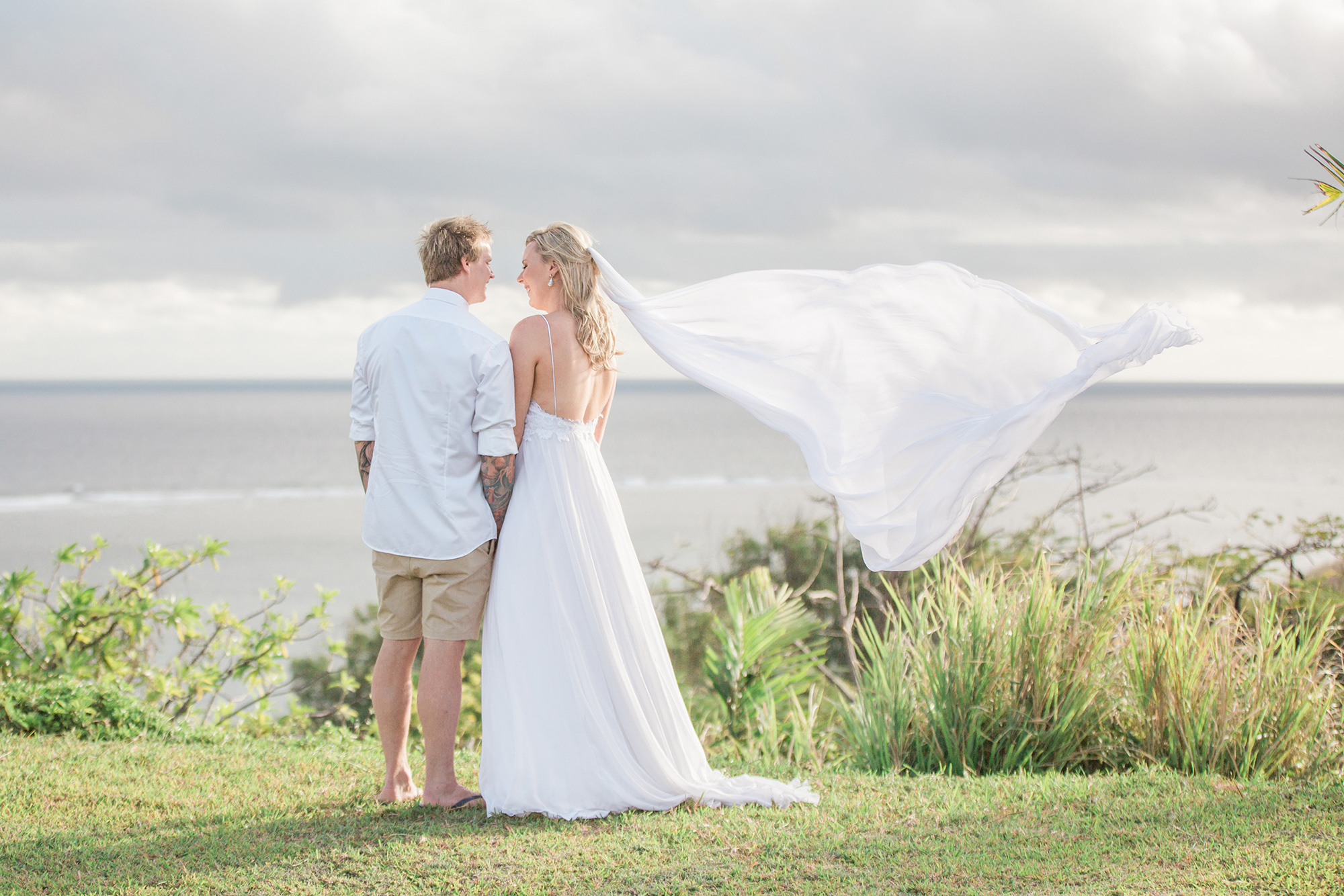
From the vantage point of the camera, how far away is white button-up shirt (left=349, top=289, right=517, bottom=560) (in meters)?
3.66

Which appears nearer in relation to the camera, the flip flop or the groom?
the groom

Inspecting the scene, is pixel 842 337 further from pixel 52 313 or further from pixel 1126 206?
pixel 52 313

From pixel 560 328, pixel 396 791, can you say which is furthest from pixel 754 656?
pixel 560 328

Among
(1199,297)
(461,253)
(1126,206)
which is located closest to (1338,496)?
(1199,297)

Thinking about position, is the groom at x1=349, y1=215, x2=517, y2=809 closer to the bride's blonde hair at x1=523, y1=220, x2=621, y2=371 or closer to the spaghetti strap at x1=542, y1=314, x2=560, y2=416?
the spaghetti strap at x1=542, y1=314, x2=560, y2=416

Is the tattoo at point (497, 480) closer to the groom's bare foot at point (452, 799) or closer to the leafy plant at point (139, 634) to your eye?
the groom's bare foot at point (452, 799)

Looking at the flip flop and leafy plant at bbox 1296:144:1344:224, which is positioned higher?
leafy plant at bbox 1296:144:1344:224

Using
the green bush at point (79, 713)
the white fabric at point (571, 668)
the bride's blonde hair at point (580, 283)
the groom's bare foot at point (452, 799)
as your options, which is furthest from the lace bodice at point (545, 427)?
the green bush at point (79, 713)

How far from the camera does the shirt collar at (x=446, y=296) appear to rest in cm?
378

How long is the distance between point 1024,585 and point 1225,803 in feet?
4.91

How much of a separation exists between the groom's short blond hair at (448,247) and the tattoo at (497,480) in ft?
2.55

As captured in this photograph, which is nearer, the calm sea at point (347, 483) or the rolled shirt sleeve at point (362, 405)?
the rolled shirt sleeve at point (362, 405)

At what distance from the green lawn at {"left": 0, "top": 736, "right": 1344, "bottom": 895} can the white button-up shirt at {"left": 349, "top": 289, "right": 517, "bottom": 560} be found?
3.66 ft


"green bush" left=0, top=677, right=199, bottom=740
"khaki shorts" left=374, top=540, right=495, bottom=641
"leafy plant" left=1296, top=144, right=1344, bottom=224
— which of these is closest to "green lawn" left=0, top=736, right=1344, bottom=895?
"green bush" left=0, top=677, right=199, bottom=740
